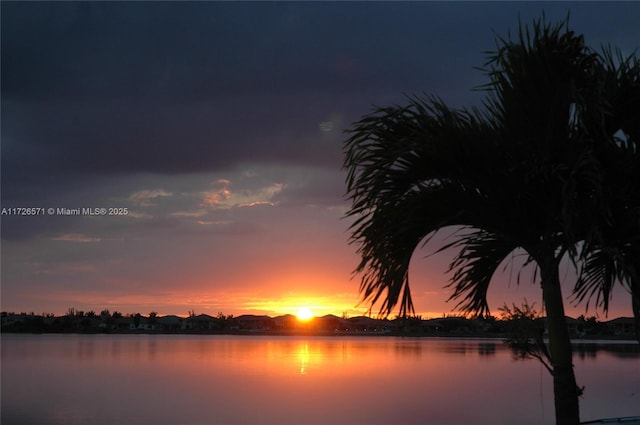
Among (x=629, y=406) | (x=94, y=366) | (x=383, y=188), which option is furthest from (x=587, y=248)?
(x=94, y=366)

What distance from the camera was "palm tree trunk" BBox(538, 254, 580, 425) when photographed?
22.3 feet

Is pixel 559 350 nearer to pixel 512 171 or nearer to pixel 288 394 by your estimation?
pixel 512 171

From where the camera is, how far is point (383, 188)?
6859mm

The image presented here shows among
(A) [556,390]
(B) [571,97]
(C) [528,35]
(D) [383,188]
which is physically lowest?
(A) [556,390]

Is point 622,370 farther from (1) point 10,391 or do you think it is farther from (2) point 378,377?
(1) point 10,391

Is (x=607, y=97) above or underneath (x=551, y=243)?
above

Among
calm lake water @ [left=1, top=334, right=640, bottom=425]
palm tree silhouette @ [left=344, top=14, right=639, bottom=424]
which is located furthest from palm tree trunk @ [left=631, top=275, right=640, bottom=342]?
calm lake water @ [left=1, top=334, right=640, bottom=425]

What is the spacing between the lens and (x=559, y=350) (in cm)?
687

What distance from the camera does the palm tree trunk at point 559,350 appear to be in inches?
267

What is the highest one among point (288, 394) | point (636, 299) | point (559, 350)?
point (636, 299)

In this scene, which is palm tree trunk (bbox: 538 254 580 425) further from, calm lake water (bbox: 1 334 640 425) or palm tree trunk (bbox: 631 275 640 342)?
calm lake water (bbox: 1 334 640 425)

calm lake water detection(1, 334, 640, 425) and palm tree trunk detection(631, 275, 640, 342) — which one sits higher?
palm tree trunk detection(631, 275, 640, 342)

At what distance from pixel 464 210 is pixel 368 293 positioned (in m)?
1.27

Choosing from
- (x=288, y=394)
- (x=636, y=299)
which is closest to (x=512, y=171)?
(x=636, y=299)
